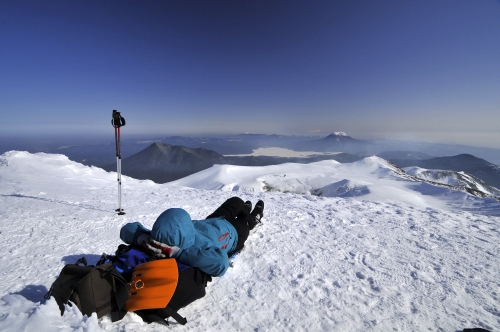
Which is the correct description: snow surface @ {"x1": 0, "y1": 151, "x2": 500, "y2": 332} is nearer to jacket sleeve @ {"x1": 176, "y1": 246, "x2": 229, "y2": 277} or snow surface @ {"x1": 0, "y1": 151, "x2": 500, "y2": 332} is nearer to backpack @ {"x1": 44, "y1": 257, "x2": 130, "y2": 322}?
backpack @ {"x1": 44, "y1": 257, "x2": 130, "y2": 322}

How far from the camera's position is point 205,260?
269 centimetres

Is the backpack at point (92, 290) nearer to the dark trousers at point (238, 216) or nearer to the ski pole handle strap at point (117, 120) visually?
the dark trousers at point (238, 216)

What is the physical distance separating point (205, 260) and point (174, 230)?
58 cm

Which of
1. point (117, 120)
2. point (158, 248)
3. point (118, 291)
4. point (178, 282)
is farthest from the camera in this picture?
point (117, 120)

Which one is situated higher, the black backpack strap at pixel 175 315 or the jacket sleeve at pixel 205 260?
the jacket sleeve at pixel 205 260

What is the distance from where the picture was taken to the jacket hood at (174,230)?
8.43 ft

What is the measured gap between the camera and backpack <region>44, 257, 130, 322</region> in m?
1.97

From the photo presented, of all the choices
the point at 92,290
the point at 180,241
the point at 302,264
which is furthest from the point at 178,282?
the point at 302,264

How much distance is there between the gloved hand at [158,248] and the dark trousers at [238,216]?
5.26 feet

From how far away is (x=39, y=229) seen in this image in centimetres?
446

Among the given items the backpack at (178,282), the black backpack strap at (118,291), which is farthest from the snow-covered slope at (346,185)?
the black backpack strap at (118,291)

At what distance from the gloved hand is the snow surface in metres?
0.71

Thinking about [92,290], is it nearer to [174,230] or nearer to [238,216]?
[174,230]

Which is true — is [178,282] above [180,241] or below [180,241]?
below
